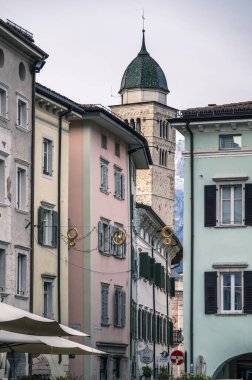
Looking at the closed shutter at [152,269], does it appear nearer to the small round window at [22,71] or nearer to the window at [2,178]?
the small round window at [22,71]

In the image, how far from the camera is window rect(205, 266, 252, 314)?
5456 centimetres

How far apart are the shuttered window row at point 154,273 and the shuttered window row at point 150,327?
Result: 75.4 inches

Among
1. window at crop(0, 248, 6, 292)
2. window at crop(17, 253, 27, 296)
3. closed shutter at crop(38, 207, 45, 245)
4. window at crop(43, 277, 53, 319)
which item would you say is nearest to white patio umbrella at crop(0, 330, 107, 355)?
window at crop(0, 248, 6, 292)

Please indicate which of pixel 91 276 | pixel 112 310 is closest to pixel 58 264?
pixel 91 276

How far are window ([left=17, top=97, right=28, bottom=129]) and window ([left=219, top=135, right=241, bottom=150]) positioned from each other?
25.7 ft

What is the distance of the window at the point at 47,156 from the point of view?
57.4 m

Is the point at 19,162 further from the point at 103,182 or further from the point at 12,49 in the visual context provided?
the point at 103,182

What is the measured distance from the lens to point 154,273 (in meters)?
82.5

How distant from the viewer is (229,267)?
54.9 m

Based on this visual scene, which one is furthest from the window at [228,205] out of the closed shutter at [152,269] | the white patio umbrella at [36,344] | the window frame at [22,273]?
the closed shutter at [152,269]

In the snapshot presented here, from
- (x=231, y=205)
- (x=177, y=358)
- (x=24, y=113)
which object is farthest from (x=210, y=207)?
(x=24, y=113)

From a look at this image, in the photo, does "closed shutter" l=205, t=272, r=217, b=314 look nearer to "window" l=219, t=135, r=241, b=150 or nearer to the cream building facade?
"window" l=219, t=135, r=241, b=150

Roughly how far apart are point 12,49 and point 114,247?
16858mm

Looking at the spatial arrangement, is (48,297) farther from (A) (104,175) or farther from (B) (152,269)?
(B) (152,269)
